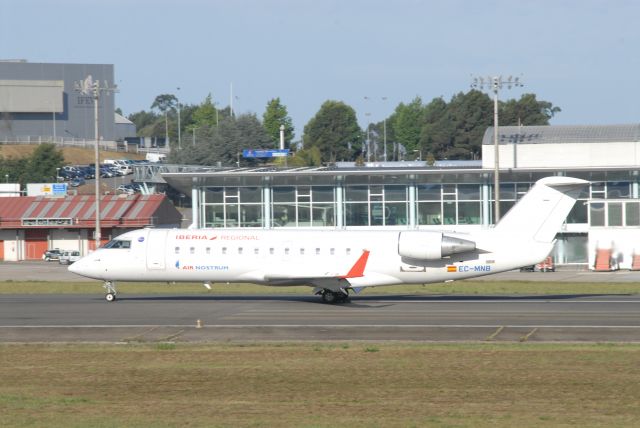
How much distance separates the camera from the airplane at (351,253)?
1496 inches

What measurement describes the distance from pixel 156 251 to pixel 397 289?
1296 cm

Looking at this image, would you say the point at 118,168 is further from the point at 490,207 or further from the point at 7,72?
the point at 490,207

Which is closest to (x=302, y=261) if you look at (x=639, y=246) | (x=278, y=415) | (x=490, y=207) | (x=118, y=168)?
(x=278, y=415)

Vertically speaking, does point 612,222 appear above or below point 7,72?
below

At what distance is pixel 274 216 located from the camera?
2847 inches

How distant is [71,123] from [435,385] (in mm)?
145460

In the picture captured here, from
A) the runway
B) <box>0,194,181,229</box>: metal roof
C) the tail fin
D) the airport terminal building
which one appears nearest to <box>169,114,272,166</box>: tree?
<box>0,194,181,229</box>: metal roof

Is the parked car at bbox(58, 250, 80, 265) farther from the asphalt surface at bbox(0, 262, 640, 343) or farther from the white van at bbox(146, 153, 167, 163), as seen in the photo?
the white van at bbox(146, 153, 167, 163)

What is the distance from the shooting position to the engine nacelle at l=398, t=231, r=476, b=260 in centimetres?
3769

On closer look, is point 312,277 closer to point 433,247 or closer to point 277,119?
point 433,247

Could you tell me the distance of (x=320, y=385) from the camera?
69.6 feet

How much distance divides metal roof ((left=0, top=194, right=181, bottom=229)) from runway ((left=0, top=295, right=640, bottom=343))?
43.0 metres

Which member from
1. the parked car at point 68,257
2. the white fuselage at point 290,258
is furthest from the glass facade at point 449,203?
the white fuselage at point 290,258

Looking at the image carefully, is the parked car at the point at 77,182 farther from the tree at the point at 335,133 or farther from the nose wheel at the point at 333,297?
the nose wheel at the point at 333,297
